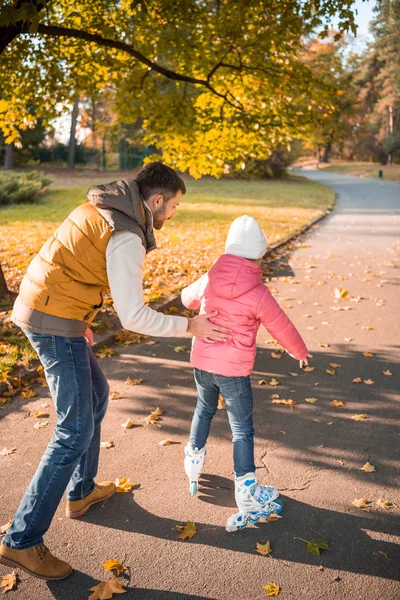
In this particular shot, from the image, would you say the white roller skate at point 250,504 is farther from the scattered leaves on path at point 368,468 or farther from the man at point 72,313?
the man at point 72,313

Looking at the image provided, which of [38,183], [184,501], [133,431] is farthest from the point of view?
[38,183]

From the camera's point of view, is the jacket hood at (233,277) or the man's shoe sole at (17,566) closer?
the man's shoe sole at (17,566)

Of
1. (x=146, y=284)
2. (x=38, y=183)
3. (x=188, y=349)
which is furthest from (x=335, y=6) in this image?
(x=38, y=183)

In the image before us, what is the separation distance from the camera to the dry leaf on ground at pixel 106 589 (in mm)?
2979

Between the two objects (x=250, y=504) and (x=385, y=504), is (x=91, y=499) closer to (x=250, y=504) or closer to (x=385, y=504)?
(x=250, y=504)

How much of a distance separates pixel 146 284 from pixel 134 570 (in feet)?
22.6

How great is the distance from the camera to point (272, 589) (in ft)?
9.96

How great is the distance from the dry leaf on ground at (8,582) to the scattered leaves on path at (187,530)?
92 cm

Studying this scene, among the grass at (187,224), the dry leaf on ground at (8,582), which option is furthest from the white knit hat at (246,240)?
the grass at (187,224)

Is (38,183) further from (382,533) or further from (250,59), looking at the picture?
(382,533)

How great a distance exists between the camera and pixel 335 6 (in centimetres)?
963

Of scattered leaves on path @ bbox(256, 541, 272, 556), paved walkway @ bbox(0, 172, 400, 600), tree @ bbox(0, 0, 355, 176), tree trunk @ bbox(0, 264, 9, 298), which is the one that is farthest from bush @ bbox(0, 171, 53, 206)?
scattered leaves on path @ bbox(256, 541, 272, 556)

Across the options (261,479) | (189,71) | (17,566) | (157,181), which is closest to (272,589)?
(261,479)

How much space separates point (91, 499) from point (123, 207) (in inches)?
75.5
